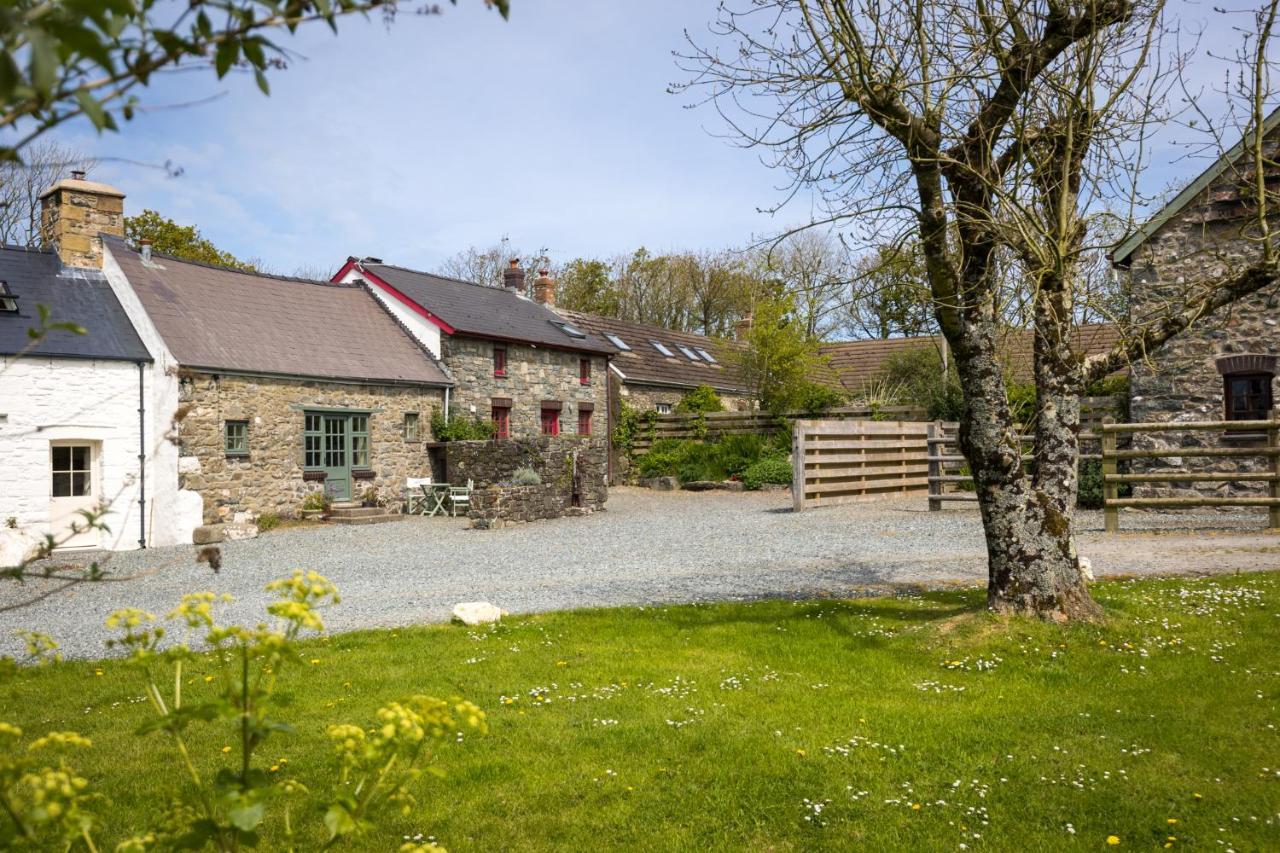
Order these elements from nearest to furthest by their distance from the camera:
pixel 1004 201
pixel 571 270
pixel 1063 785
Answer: pixel 1063 785 < pixel 1004 201 < pixel 571 270

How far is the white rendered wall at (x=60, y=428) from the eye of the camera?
16250mm

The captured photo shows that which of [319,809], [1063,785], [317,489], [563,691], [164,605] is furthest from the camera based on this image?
[317,489]

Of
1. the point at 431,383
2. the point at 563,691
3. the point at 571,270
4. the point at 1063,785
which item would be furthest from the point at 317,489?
the point at 571,270

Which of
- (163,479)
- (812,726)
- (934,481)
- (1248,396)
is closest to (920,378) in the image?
(934,481)

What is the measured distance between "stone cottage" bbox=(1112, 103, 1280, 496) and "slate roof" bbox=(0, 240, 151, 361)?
18992mm

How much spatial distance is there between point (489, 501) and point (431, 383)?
5.65m

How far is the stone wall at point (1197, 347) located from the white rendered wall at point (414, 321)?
55.0 feet

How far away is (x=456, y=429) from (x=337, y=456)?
3331mm

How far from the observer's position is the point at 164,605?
10.9 meters

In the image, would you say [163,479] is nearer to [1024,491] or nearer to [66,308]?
[66,308]

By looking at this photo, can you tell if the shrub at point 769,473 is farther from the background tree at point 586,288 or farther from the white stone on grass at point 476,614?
the background tree at point 586,288

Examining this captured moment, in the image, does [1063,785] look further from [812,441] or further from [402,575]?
[812,441]

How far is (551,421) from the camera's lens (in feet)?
91.5

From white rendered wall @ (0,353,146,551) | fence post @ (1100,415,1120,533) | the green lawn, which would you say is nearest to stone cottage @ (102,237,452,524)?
white rendered wall @ (0,353,146,551)
